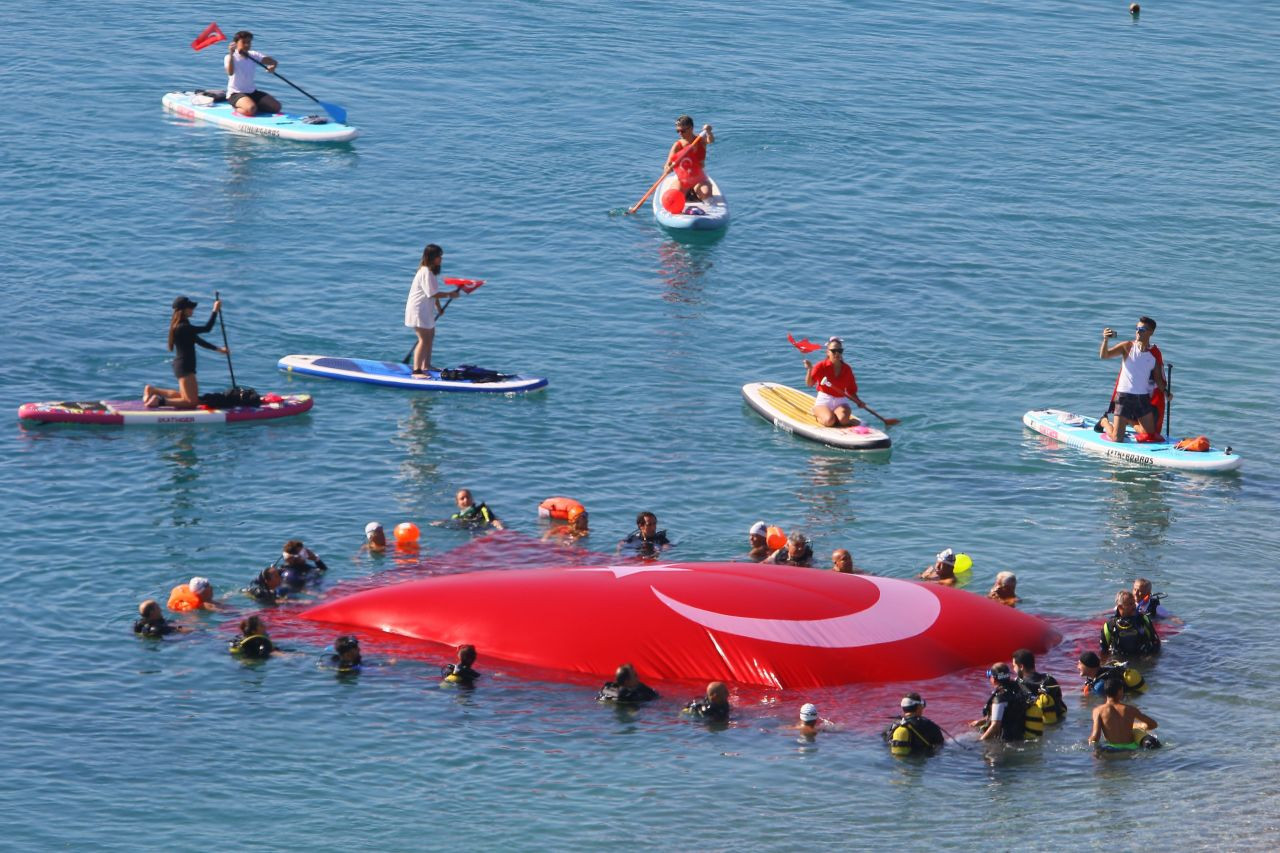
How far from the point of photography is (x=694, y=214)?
47.2 metres

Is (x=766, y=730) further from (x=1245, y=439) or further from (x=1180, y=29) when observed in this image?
(x=1180, y=29)

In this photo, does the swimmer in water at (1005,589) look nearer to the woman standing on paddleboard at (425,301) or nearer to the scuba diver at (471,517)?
the scuba diver at (471,517)

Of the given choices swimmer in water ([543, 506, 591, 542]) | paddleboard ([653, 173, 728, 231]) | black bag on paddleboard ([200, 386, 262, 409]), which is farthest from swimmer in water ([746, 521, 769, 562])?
paddleboard ([653, 173, 728, 231])

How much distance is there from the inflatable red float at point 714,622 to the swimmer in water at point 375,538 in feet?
7.49

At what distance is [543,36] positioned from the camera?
2515 inches

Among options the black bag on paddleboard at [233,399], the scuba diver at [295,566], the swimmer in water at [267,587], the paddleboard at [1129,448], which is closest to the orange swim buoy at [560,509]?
the scuba diver at [295,566]

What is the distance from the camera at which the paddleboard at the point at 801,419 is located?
115ft

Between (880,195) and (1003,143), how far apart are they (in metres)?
7.51

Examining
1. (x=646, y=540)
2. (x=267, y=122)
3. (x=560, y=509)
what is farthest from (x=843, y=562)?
(x=267, y=122)

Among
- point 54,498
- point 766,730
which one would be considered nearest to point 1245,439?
point 766,730

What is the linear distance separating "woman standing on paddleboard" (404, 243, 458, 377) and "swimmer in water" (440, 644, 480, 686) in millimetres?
12742

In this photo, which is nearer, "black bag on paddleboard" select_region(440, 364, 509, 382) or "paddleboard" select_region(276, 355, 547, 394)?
"paddleboard" select_region(276, 355, 547, 394)

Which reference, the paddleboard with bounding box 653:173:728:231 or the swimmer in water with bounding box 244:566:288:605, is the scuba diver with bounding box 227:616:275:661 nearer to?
the swimmer in water with bounding box 244:566:288:605

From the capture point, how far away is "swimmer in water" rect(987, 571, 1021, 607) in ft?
92.0
